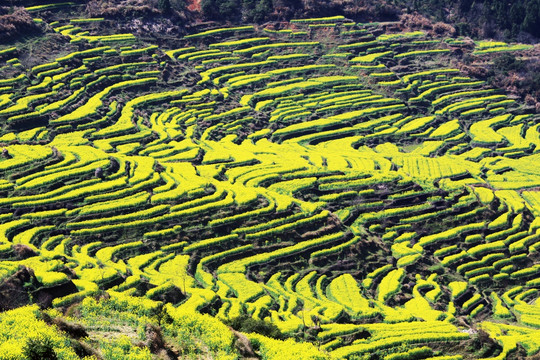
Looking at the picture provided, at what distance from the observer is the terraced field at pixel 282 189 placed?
5744 centimetres

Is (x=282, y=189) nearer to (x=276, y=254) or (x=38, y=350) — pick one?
(x=276, y=254)

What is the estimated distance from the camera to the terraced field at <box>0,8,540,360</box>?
5744 cm

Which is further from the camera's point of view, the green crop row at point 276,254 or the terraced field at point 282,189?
the green crop row at point 276,254

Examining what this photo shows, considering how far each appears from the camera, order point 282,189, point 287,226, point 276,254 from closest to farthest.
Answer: point 276,254 → point 287,226 → point 282,189

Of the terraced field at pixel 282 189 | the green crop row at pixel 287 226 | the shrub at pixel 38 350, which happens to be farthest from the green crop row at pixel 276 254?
the shrub at pixel 38 350

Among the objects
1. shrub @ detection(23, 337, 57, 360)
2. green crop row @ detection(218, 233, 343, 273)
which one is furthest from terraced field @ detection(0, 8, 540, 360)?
shrub @ detection(23, 337, 57, 360)

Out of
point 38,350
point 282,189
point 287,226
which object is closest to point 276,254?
point 287,226

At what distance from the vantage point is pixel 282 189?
76.4 m

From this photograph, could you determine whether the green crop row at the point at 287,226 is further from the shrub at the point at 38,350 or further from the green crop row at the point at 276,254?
the shrub at the point at 38,350

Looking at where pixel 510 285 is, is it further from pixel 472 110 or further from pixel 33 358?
pixel 33 358

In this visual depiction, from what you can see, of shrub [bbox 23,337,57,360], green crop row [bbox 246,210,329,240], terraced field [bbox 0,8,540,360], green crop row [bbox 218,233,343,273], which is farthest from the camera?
green crop row [bbox 246,210,329,240]

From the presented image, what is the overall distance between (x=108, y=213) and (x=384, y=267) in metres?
25.2

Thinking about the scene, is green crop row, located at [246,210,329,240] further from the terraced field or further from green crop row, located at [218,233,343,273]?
green crop row, located at [218,233,343,273]

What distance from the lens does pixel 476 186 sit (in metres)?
84.8
